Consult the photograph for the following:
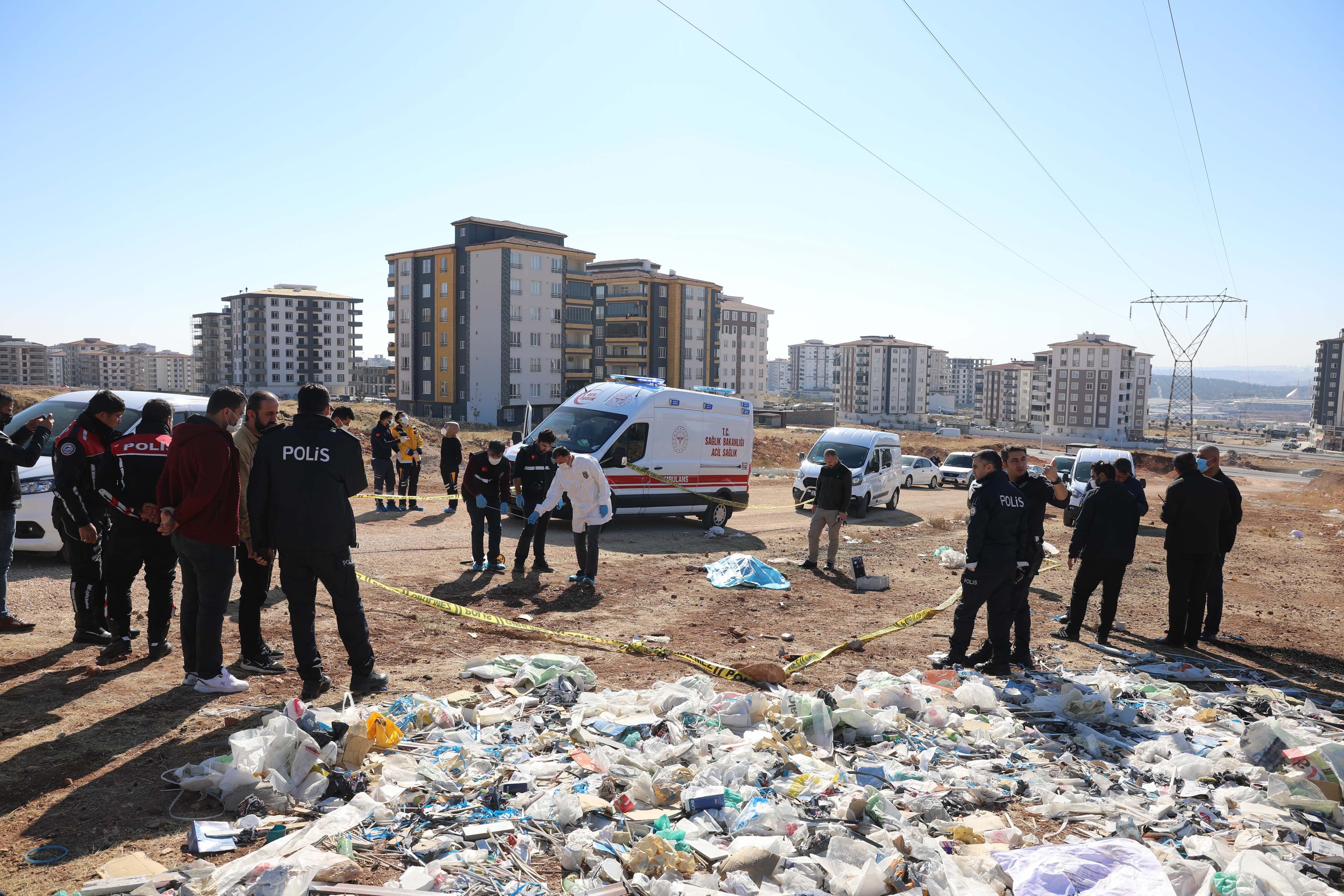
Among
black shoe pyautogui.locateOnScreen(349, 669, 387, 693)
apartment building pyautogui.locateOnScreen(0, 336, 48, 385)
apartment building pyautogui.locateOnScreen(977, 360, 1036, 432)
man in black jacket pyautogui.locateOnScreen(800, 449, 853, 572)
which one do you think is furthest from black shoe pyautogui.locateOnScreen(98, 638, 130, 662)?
apartment building pyautogui.locateOnScreen(0, 336, 48, 385)

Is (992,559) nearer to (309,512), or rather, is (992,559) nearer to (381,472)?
(309,512)

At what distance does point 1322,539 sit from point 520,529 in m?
19.3

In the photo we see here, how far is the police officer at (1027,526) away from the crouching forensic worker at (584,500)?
442cm

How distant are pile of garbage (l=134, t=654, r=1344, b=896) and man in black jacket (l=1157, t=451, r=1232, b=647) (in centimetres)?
272

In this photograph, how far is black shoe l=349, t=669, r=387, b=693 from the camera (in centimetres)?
620

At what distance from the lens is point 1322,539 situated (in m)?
20.3

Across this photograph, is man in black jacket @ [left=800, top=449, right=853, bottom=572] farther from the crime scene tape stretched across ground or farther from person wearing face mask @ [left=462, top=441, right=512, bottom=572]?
person wearing face mask @ [left=462, top=441, right=512, bottom=572]

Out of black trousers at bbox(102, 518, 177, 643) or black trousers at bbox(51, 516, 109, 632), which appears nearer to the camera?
black trousers at bbox(102, 518, 177, 643)

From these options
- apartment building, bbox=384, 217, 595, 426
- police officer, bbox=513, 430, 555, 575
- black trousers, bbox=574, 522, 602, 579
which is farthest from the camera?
apartment building, bbox=384, 217, 595, 426

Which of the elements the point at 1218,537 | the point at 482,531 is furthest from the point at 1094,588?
the point at 482,531

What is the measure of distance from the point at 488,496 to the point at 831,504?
519 cm

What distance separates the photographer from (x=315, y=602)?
19.9ft

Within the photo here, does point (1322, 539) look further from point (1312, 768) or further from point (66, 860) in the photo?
point (66, 860)

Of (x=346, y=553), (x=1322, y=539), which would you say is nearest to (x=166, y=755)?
(x=346, y=553)
